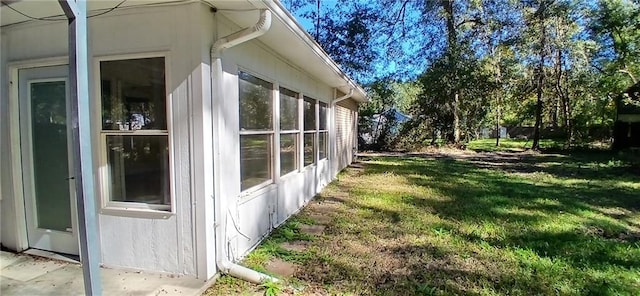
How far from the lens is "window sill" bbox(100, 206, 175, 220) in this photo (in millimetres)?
3021

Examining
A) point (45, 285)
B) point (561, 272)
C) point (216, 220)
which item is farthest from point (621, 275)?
point (45, 285)

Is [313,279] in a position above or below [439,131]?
below

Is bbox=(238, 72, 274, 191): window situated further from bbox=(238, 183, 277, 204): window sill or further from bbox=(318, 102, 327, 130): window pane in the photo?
bbox=(318, 102, 327, 130): window pane

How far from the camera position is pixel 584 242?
420 cm

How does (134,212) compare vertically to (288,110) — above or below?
below

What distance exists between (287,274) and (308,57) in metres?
2.90

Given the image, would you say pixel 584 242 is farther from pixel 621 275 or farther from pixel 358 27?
pixel 358 27

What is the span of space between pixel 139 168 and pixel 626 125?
2055 cm

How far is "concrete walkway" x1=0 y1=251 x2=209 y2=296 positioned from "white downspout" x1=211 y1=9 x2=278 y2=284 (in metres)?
0.29

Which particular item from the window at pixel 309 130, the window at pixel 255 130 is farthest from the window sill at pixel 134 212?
the window at pixel 309 130

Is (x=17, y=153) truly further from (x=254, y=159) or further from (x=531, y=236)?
(x=531, y=236)

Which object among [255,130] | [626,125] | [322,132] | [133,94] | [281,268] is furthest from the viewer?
[626,125]

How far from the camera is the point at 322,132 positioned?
25.3 ft

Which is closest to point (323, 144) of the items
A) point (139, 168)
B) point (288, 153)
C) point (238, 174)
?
point (288, 153)
